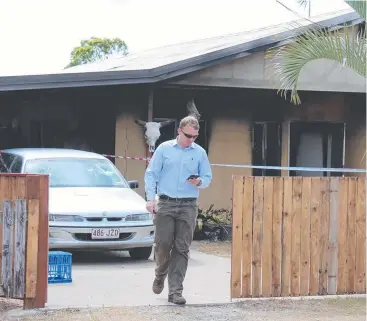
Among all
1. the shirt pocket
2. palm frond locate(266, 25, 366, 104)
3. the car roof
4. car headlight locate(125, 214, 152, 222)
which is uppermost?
palm frond locate(266, 25, 366, 104)

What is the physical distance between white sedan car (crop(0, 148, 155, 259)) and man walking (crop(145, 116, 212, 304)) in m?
2.81

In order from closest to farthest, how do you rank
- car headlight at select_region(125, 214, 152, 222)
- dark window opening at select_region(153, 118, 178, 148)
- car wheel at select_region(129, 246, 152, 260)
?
1. car headlight at select_region(125, 214, 152, 222)
2. car wheel at select_region(129, 246, 152, 260)
3. dark window opening at select_region(153, 118, 178, 148)

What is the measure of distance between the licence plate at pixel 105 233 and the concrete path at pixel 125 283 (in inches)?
15.5

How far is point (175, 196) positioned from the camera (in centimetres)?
800

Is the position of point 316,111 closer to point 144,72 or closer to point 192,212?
point 144,72

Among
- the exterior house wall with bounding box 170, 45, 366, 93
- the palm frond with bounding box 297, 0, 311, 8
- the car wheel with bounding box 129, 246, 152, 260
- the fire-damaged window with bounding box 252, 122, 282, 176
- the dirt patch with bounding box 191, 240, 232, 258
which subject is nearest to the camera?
the palm frond with bounding box 297, 0, 311, 8

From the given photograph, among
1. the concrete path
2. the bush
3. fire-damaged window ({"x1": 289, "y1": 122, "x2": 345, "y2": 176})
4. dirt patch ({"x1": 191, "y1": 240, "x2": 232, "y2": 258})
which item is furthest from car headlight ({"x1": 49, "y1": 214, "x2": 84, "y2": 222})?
fire-damaged window ({"x1": 289, "y1": 122, "x2": 345, "y2": 176})

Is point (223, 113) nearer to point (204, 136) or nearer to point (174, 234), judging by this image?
point (204, 136)

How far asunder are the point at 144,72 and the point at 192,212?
6.41m

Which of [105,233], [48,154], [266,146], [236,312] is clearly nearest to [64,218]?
[105,233]

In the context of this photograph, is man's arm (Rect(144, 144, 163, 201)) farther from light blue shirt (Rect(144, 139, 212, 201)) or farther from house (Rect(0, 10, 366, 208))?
house (Rect(0, 10, 366, 208))

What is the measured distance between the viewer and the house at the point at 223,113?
15375 mm

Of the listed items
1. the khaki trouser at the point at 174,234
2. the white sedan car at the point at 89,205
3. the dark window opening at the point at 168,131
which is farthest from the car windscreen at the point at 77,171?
the khaki trouser at the point at 174,234

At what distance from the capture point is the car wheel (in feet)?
37.3
